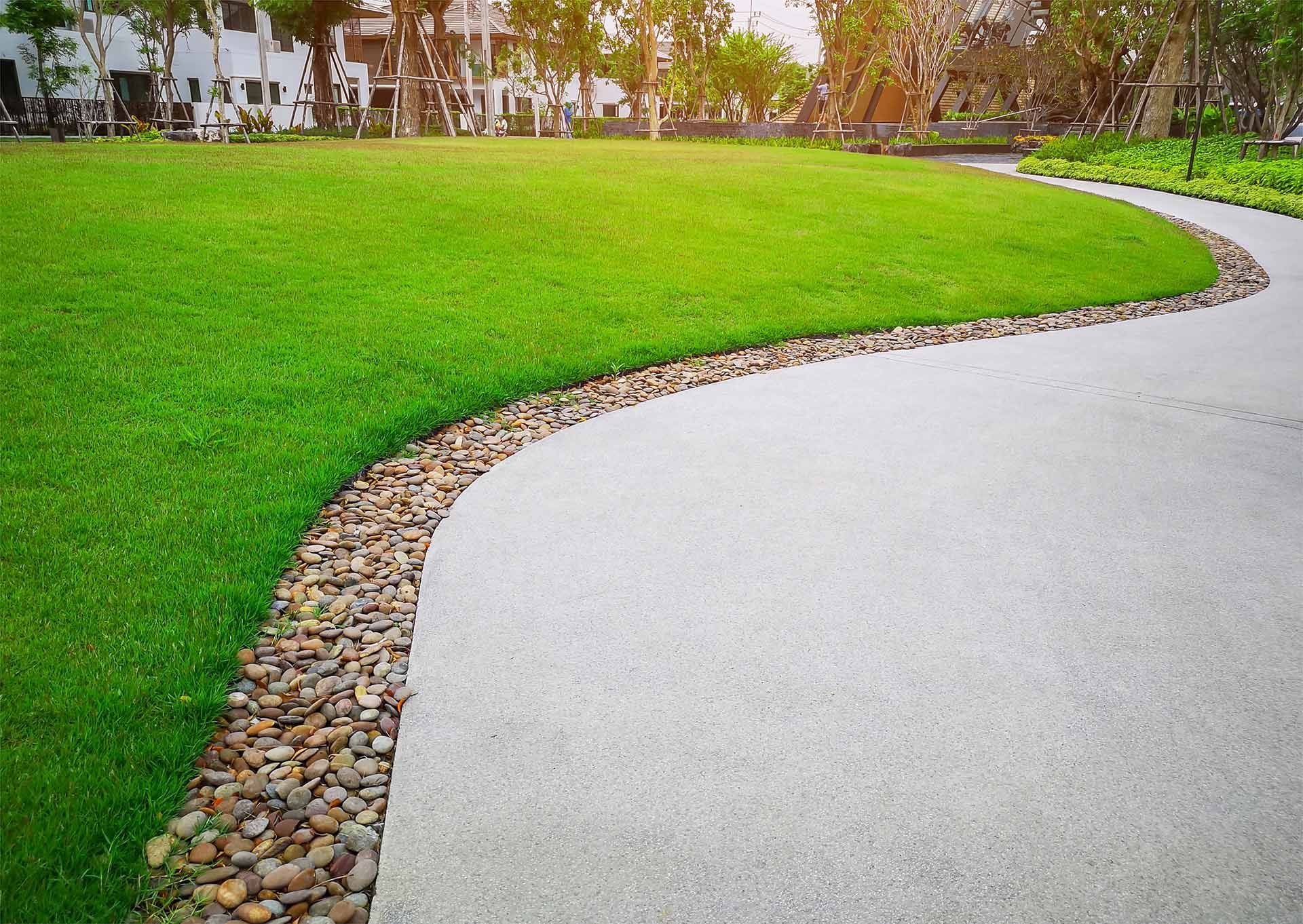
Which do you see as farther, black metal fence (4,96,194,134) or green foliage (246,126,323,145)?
black metal fence (4,96,194,134)

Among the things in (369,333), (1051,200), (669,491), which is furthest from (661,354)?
(1051,200)

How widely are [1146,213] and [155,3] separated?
27.5m

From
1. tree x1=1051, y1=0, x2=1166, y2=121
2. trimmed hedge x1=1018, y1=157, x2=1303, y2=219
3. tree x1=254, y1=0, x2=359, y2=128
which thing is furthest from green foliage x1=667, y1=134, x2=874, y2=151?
tree x1=254, y1=0, x2=359, y2=128

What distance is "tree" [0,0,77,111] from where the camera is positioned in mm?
23547

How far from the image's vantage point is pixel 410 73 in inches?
974

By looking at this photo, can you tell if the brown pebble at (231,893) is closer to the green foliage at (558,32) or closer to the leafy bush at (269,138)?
the leafy bush at (269,138)

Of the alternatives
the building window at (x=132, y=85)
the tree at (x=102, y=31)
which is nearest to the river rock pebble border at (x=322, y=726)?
the tree at (x=102, y=31)

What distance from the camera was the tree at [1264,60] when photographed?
1812 cm

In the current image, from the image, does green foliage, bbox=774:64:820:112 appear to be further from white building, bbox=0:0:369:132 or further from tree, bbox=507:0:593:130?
white building, bbox=0:0:369:132

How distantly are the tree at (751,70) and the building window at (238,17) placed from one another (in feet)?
67.4

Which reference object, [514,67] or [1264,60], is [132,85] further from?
[1264,60]

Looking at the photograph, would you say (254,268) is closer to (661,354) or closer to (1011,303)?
(661,354)

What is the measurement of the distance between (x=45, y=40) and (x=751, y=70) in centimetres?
2982

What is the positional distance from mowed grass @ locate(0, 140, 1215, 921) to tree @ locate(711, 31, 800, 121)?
3184 cm
